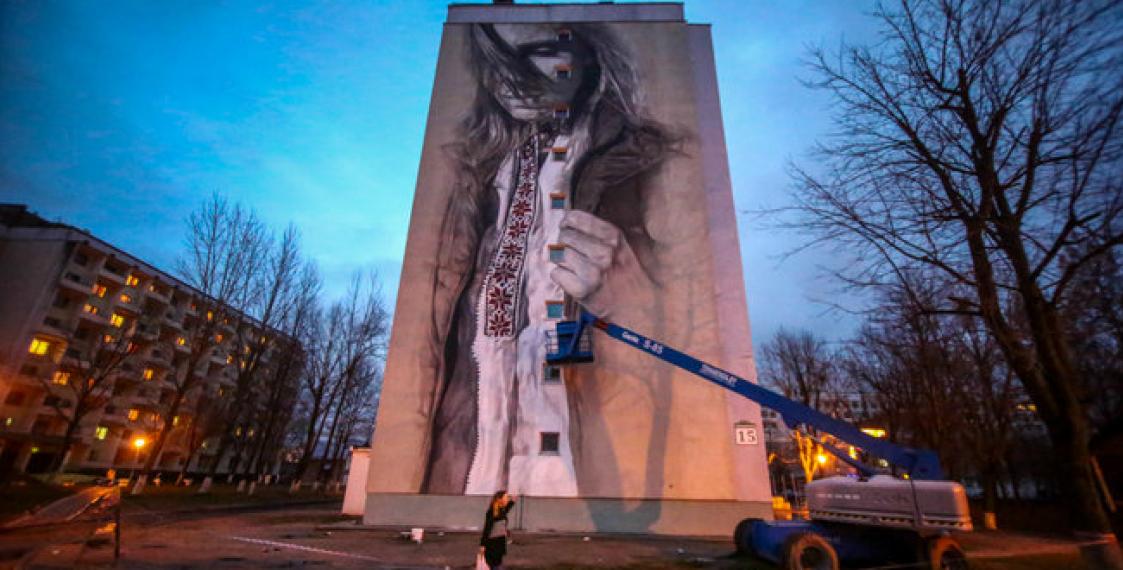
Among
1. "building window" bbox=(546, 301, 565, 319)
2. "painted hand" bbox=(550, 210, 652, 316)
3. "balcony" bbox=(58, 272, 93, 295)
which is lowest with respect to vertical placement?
"building window" bbox=(546, 301, 565, 319)

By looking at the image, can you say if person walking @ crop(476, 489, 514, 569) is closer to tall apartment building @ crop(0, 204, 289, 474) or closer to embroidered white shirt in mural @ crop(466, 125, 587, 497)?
embroidered white shirt in mural @ crop(466, 125, 587, 497)

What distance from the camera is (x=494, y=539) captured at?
8047mm

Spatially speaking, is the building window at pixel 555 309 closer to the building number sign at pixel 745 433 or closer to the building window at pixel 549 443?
the building window at pixel 549 443

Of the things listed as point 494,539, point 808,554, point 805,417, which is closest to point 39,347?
point 494,539

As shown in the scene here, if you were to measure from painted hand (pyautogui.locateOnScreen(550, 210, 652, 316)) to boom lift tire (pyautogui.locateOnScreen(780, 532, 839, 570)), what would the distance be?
10560 millimetres

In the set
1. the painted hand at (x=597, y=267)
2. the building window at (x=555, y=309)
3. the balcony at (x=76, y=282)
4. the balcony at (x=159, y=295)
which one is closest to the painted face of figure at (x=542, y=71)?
the painted hand at (x=597, y=267)

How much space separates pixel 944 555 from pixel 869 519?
1127mm

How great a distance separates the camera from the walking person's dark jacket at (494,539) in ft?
26.2

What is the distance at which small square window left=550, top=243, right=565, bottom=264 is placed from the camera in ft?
63.7

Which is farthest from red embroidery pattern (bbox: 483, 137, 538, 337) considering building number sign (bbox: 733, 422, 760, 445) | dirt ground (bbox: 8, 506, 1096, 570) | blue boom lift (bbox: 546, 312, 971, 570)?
blue boom lift (bbox: 546, 312, 971, 570)

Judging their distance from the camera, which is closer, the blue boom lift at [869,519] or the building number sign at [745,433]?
the blue boom lift at [869,519]

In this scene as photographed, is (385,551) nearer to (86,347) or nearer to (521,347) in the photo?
(521,347)

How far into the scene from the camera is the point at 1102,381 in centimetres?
1827

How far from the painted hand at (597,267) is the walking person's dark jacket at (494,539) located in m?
11.0
